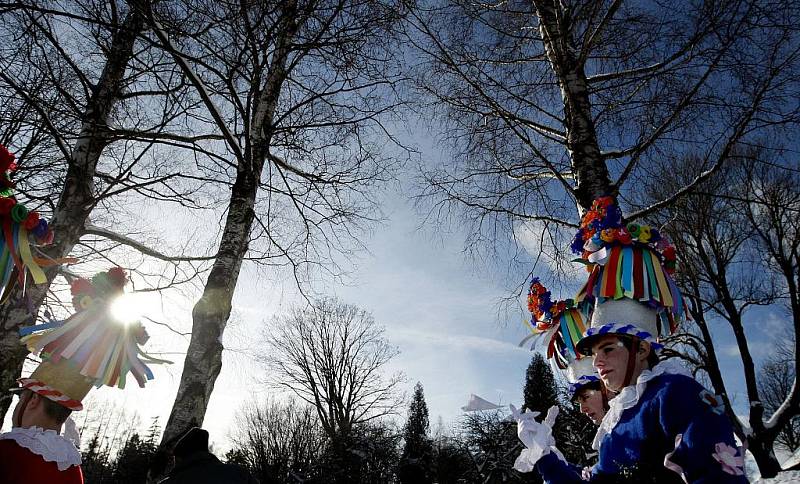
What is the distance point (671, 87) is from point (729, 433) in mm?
4083

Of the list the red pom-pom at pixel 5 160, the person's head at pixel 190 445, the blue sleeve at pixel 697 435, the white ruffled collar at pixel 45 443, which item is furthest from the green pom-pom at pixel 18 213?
the blue sleeve at pixel 697 435

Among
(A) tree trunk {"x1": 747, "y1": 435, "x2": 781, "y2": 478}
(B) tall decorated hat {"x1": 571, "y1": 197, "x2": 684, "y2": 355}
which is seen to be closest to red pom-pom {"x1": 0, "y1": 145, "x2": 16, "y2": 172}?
(B) tall decorated hat {"x1": 571, "y1": 197, "x2": 684, "y2": 355}

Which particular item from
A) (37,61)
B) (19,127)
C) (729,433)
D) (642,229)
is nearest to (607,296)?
(642,229)

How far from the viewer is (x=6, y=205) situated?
2.30 m

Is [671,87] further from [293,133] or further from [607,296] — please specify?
[293,133]

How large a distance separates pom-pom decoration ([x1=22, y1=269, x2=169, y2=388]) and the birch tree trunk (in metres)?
1.04

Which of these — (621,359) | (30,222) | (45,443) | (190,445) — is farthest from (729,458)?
(30,222)

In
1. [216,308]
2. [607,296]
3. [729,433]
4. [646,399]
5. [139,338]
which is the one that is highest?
[216,308]

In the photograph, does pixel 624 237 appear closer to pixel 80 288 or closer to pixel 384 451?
pixel 80 288

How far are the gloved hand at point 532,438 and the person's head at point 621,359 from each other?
1.00 ft

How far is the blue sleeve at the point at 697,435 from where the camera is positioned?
1.51 metres

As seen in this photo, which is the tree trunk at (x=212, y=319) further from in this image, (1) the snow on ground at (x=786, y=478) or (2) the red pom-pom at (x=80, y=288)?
(1) the snow on ground at (x=786, y=478)

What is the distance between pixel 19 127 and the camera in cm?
637

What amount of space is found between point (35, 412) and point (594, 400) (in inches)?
114
